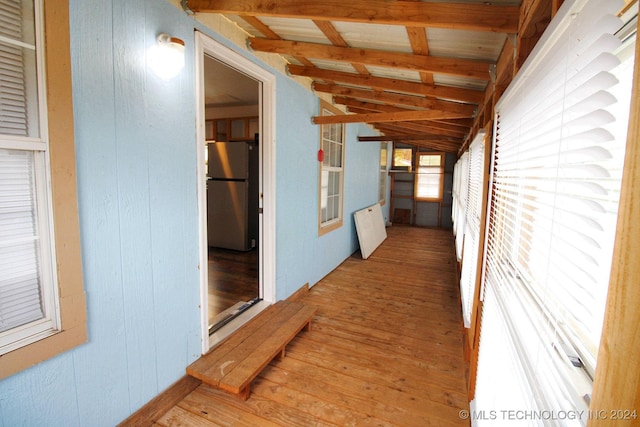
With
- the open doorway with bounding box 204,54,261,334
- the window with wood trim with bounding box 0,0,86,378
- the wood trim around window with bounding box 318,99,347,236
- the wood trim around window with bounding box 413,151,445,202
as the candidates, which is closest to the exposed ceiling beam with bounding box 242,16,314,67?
the window with wood trim with bounding box 0,0,86,378

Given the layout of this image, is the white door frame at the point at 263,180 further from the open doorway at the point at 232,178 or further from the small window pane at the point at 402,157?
the small window pane at the point at 402,157

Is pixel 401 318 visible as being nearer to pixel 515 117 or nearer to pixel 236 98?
pixel 515 117

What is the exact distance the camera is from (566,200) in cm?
74

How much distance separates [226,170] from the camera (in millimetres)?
5168

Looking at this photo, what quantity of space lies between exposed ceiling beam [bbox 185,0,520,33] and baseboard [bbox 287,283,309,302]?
2.65 m

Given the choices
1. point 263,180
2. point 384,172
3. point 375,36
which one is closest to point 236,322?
point 263,180

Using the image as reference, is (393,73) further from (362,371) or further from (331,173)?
(362,371)

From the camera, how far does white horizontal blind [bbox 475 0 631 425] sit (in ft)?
1.94

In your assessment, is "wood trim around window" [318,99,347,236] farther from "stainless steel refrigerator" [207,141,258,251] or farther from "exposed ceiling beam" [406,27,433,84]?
"exposed ceiling beam" [406,27,433,84]

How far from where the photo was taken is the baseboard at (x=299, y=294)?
11.1 ft

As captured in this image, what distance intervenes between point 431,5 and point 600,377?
159cm

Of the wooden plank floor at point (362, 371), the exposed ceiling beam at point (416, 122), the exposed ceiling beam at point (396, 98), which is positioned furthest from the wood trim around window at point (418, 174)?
the exposed ceiling beam at point (396, 98)

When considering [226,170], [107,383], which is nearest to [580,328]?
[107,383]

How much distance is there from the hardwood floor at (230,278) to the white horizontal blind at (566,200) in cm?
240
